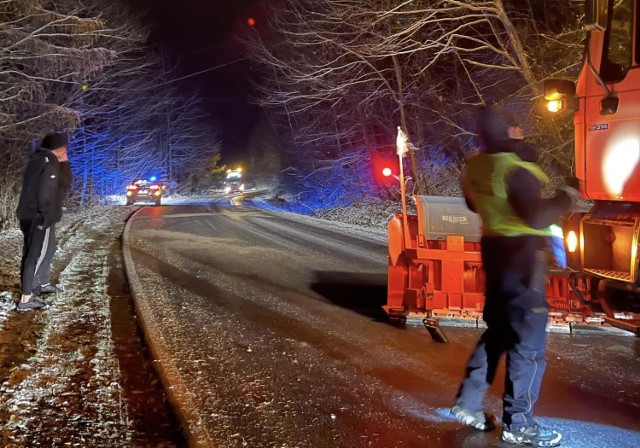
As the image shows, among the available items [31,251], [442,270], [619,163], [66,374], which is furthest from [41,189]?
[619,163]

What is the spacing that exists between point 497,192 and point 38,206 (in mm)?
5409

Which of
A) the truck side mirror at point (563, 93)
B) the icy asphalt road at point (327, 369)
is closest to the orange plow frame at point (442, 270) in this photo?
the icy asphalt road at point (327, 369)

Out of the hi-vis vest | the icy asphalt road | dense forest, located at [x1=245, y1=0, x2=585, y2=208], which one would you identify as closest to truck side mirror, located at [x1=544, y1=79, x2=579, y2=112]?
dense forest, located at [x1=245, y1=0, x2=585, y2=208]

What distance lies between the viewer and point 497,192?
3404mm

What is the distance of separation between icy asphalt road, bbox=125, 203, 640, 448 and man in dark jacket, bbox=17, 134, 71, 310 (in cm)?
127

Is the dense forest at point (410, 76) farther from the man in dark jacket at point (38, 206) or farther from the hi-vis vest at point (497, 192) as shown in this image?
the man in dark jacket at point (38, 206)

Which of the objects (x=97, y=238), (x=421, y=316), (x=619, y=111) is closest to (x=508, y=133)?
(x=619, y=111)

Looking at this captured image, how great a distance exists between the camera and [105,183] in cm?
3369

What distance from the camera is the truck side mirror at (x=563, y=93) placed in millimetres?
5273

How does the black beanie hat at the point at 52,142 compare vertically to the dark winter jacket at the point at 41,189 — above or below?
above

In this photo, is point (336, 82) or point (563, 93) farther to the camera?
point (336, 82)

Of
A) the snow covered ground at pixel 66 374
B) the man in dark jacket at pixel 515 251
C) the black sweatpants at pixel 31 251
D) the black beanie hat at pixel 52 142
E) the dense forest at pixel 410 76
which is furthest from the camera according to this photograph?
the dense forest at pixel 410 76

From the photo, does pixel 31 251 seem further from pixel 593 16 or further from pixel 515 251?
pixel 593 16

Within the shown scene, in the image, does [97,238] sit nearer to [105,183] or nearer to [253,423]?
[253,423]
